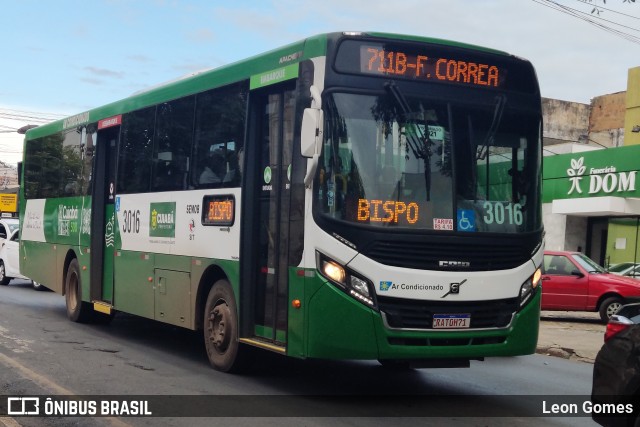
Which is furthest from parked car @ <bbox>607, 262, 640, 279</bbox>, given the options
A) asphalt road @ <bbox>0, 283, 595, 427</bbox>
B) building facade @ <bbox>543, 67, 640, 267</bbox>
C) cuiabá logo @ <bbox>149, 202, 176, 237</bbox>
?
cuiabá logo @ <bbox>149, 202, 176, 237</bbox>

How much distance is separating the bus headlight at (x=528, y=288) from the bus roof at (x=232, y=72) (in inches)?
92.2

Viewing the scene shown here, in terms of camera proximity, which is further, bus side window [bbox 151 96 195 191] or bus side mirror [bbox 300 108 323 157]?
bus side window [bbox 151 96 195 191]

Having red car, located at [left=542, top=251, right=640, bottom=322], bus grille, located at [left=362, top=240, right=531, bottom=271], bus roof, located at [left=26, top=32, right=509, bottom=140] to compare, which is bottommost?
red car, located at [left=542, top=251, right=640, bottom=322]

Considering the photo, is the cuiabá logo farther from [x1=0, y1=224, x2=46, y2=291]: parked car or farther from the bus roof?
→ [x1=0, y1=224, x2=46, y2=291]: parked car

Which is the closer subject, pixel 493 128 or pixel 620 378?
pixel 620 378

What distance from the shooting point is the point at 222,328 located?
986cm

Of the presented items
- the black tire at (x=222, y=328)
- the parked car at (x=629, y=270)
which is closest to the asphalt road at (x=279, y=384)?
the black tire at (x=222, y=328)

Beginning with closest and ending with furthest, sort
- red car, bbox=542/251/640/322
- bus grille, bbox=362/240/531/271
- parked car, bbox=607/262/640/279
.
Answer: bus grille, bbox=362/240/531/271
red car, bbox=542/251/640/322
parked car, bbox=607/262/640/279

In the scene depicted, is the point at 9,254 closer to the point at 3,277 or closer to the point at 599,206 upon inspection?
the point at 3,277

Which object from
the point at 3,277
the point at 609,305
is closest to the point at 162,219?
the point at 609,305

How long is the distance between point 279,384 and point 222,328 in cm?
97

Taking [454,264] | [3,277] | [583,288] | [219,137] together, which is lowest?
[3,277]

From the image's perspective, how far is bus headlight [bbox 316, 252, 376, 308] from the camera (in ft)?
25.9

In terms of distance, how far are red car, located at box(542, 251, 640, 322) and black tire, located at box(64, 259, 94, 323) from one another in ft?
32.3
